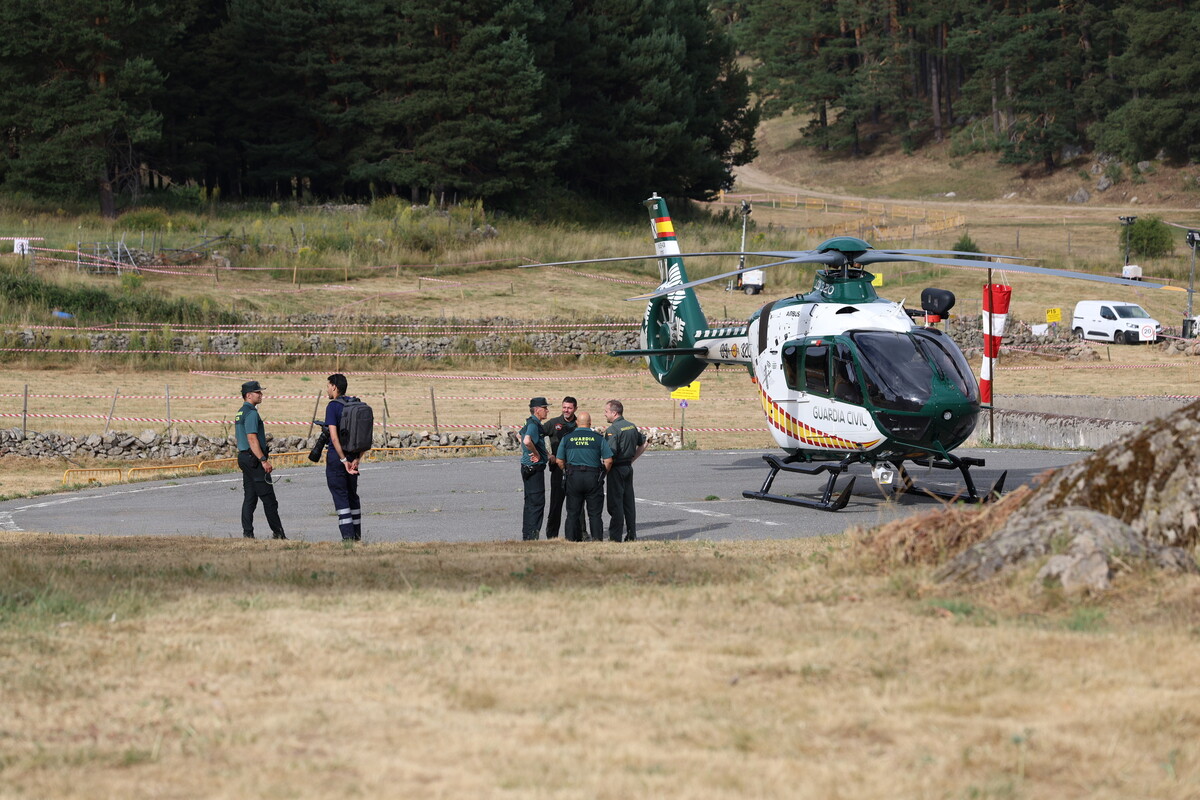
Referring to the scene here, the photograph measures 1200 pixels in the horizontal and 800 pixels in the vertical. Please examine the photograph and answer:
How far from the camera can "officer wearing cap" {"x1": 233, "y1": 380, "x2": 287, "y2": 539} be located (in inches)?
583

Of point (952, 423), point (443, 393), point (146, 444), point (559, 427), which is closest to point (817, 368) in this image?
point (952, 423)

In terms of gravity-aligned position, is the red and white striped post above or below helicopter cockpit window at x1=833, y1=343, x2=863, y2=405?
above

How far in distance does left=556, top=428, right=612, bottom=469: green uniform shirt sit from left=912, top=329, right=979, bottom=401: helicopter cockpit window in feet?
14.6

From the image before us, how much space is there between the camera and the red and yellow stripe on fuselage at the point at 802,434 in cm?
1677

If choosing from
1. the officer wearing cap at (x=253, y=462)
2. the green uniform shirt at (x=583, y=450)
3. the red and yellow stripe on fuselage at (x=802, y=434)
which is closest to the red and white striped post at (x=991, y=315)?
the red and yellow stripe on fuselage at (x=802, y=434)

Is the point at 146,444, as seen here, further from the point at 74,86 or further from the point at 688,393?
the point at 74,86

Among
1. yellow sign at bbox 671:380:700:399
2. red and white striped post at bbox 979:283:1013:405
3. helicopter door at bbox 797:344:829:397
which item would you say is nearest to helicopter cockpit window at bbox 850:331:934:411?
helicopter door at bbox 797:344:829:397

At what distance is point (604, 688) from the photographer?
6199 mm

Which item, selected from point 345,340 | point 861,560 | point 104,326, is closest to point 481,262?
point 345,340

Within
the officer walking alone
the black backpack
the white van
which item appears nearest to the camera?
the black backpack

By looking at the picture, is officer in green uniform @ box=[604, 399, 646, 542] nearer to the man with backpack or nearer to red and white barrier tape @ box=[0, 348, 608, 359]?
the man with backpack

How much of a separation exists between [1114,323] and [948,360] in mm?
35300

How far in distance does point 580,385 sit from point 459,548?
25.8m

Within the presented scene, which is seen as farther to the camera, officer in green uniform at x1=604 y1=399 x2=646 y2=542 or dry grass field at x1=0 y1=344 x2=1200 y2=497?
dry grass field at x1=0 y1=344 x2=1200 y2=497
